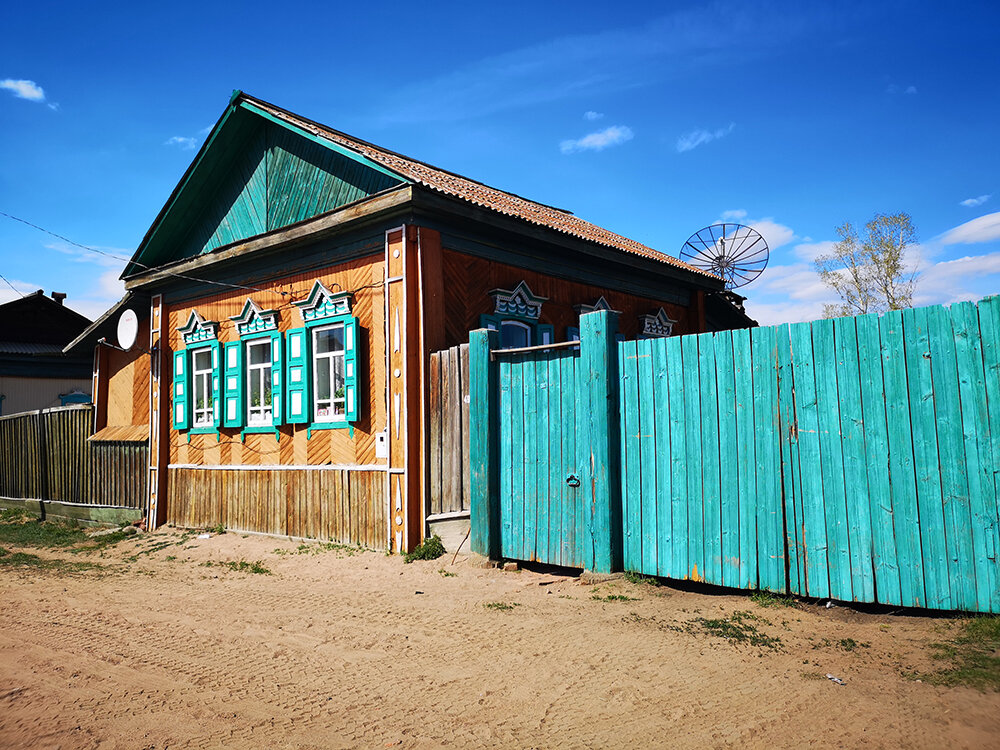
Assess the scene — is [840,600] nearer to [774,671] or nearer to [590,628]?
[774,671]

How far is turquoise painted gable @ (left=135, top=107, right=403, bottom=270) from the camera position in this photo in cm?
1065

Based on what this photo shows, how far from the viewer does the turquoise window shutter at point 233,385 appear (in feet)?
38.3

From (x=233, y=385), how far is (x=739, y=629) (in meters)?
9.13

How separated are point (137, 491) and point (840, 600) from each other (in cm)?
1241

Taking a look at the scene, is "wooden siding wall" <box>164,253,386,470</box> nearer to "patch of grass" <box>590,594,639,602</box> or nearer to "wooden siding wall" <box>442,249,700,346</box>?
"wooden siding wall" <box>442,249,700,346</box>

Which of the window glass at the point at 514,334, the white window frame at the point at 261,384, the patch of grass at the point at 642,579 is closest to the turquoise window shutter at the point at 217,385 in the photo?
the white window frame at the point at 261,384

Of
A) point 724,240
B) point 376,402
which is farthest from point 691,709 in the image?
point 724,240

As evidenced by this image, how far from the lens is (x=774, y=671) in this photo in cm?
437

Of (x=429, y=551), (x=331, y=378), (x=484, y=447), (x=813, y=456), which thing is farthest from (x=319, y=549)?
(x=813, y=456)

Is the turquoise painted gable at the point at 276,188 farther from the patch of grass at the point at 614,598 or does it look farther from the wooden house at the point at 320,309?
the patch of grass at the point at 614,598

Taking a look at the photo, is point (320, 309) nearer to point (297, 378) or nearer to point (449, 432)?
point (297, 378)

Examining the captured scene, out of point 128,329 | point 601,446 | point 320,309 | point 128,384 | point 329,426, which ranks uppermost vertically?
point 128,329

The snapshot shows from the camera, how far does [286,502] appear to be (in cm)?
1077

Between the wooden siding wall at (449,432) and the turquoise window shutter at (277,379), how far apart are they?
308 cm
